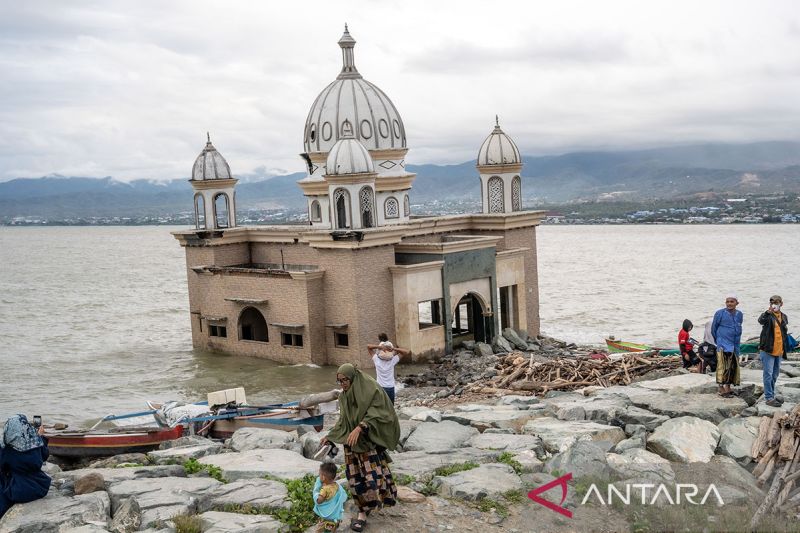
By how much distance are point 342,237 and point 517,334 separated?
7809 mm

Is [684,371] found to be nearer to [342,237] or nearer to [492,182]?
[342,237]

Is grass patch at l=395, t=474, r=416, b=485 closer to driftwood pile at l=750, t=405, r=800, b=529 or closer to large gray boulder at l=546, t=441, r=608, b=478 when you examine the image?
large gray boulder at l=546, t=441, r=608, b=478

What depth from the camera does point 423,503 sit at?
10.8 metres

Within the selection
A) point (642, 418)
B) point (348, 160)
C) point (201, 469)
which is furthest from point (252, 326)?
point (642, 418)

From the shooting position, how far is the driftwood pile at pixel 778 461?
34.6 feet

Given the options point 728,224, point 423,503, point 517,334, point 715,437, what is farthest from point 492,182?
point 728,224

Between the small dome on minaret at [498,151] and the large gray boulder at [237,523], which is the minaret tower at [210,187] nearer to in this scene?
the small dome on minaret at [498,151]

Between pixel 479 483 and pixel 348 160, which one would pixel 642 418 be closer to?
Result: pixel 479 483

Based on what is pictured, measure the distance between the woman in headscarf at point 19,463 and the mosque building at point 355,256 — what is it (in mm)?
17379

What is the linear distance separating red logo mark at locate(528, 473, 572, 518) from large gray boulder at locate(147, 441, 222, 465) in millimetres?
5053

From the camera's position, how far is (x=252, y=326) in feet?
109

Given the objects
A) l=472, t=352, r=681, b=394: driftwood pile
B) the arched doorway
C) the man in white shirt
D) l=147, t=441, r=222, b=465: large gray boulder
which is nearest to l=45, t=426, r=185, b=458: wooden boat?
l=147, t=441, r=222, b=465: large gray boulder

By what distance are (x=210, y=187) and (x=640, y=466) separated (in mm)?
25681

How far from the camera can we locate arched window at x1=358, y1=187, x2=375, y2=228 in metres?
29.6
